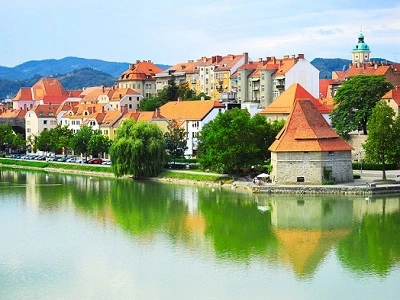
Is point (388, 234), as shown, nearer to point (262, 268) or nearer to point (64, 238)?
point (262, 268)

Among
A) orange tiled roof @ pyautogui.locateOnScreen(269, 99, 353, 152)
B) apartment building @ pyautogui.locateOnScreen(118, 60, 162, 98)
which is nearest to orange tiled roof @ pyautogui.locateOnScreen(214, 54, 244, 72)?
apartment building @ pyautogui.locateOnScreen(118, 60, 162, 98)

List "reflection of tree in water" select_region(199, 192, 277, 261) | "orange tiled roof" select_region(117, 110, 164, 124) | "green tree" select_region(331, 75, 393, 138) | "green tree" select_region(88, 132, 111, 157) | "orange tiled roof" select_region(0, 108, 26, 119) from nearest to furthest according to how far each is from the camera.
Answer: "reflection of tree in water" select_region(199, 192, 277, 261) < "green tree" select_region(331, 75, 393, 138) < "green tree" select_region(88, 132, 111, 157) < "orange tiled roof" select_region(117, 110, 164, 124) < "orange tiled roof" select_region(0, 108, 26, 119)

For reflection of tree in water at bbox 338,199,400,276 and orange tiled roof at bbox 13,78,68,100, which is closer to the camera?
reflection of tree in water at bbox 338,199,400,276

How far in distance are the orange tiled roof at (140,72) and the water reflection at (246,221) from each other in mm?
34258

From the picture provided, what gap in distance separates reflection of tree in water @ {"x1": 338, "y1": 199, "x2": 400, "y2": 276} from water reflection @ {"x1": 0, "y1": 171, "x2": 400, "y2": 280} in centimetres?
3

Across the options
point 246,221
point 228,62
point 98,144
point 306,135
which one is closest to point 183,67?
point 228,62

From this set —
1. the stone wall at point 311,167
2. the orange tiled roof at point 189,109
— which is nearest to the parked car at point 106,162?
the orange tiled roof at point 189,109

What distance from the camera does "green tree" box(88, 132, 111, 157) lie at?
55.9 meters

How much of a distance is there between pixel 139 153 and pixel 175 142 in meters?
5.75

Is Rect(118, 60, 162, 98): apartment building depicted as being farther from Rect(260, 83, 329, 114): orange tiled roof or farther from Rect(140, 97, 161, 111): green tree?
Rect(260, 83, 329, 114): orange tiled roof

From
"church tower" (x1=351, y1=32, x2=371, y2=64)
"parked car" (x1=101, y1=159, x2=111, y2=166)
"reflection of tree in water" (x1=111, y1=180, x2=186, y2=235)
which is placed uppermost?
"church tower" (x1=351, y1=32, x2=371, y2=64)

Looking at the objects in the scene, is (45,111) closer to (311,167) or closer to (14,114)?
(14,114)

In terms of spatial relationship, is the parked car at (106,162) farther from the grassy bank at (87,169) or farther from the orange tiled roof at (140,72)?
the orange tiled roof at (140,72)

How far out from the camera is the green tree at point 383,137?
38.9 meters
